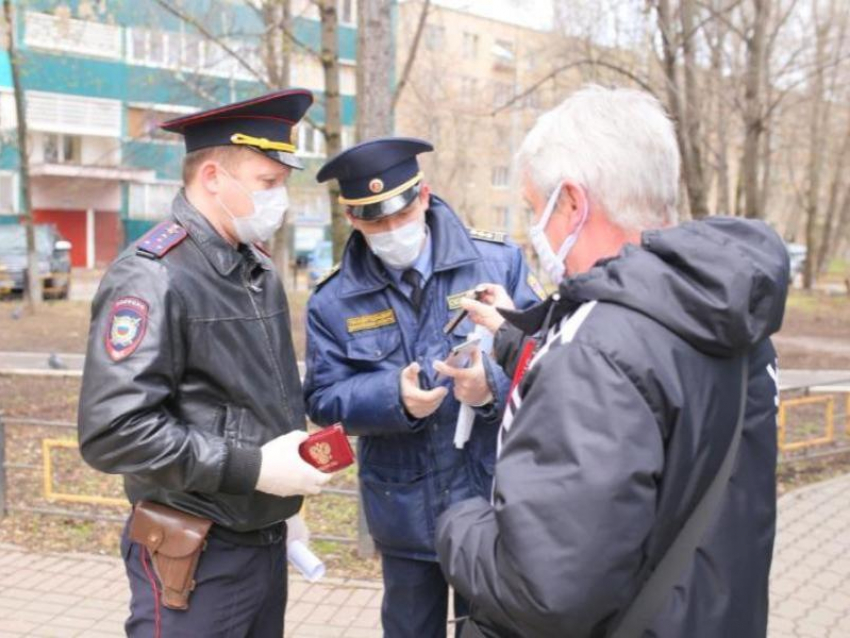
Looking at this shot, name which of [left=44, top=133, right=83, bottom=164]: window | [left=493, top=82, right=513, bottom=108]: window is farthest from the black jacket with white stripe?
[left=44, top=133, right=83, bottom=164]: window

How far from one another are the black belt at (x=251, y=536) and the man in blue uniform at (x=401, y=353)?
418 millimetres

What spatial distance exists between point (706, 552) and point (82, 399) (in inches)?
58.3

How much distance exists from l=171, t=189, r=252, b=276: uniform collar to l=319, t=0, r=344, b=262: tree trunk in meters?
4.92

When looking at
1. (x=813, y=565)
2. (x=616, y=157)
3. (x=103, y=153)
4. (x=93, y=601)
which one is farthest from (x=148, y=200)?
(x=616, y=157)

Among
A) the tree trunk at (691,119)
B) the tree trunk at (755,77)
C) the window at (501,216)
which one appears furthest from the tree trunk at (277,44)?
the window at (501,216)

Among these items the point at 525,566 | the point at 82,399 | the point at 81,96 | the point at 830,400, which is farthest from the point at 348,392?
the point at 81,96

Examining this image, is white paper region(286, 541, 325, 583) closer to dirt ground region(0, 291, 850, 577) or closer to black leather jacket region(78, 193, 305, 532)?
black leather jacket region(78, 193, 305, 532)

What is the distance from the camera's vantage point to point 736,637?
5.73 ft

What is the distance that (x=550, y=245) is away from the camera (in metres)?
1.85

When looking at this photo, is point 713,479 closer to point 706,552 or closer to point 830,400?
point 706,552

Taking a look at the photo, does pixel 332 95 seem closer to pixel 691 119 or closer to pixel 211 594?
pixel 691 119

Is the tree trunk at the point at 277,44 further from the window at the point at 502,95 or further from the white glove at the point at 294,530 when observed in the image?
the white glove at the point at 294,530

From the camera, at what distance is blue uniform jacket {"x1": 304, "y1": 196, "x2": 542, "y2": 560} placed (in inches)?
111

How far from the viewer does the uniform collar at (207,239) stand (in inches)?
94.6
